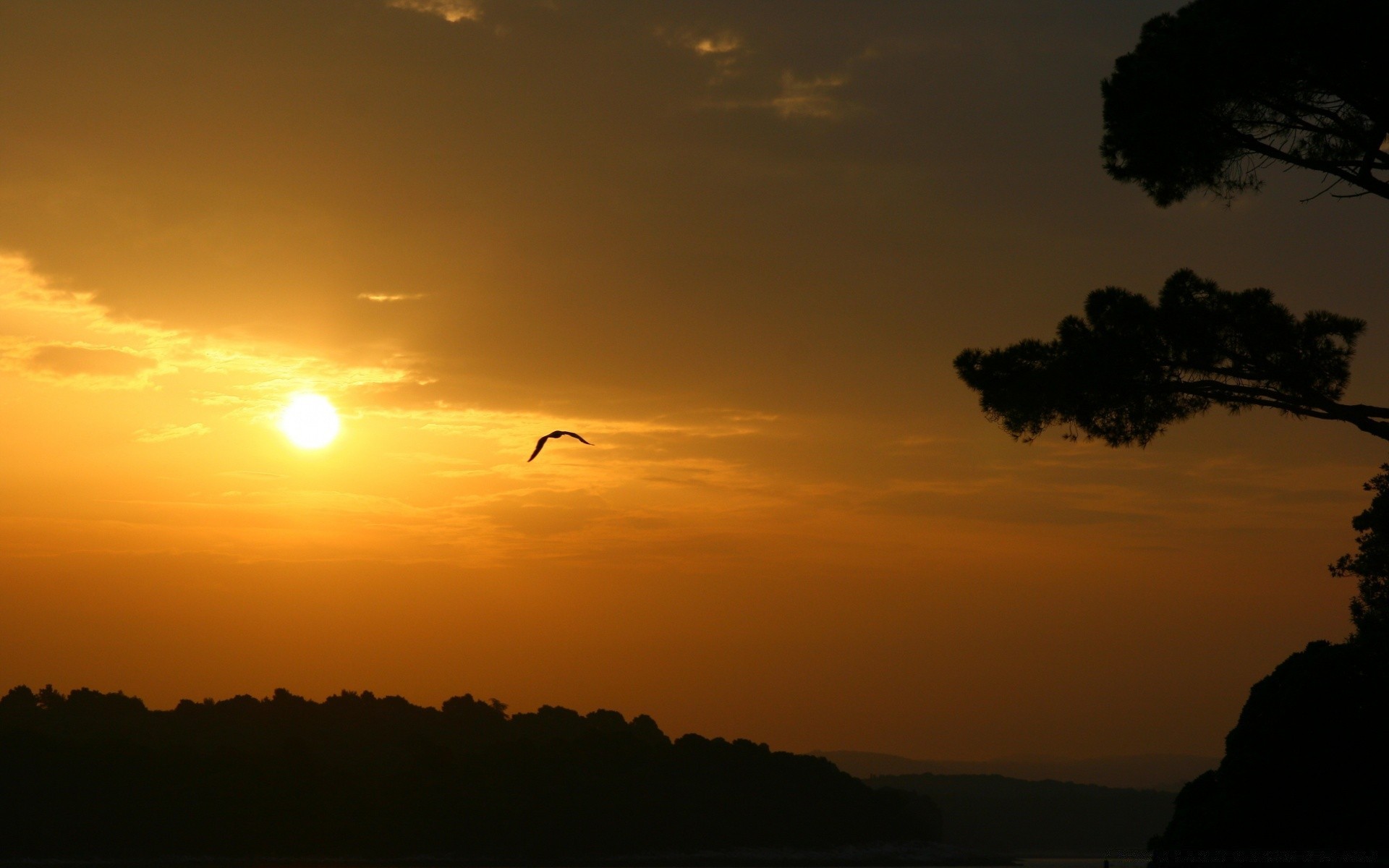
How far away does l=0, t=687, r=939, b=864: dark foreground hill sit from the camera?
158 metres

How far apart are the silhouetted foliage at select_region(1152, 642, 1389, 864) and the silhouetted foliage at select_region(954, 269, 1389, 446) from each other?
568cm

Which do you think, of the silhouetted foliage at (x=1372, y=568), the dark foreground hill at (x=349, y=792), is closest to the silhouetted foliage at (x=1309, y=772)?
the silhouetted foliage at (x=1372, y=568)

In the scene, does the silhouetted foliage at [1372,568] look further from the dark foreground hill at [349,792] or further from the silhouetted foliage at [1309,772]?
the dark foreground hill at [349,792]

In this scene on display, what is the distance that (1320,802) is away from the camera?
25531 millimetres

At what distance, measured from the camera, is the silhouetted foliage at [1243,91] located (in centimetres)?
2181

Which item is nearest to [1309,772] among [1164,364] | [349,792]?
[1164,364]

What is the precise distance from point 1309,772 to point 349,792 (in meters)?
169

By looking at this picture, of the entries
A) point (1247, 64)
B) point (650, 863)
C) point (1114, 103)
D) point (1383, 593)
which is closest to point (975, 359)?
point (1114, 103)

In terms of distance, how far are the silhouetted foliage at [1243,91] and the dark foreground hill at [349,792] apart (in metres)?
157

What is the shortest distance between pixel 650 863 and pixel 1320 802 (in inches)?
6545

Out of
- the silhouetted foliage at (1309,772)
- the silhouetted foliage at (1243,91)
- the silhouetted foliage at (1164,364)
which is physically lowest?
the silhouetted foliage at (1309,772)

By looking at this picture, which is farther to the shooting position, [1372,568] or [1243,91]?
[1372,568]

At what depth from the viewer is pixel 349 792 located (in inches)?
7087

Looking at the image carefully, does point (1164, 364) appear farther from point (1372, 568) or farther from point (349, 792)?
point (349, 792)
